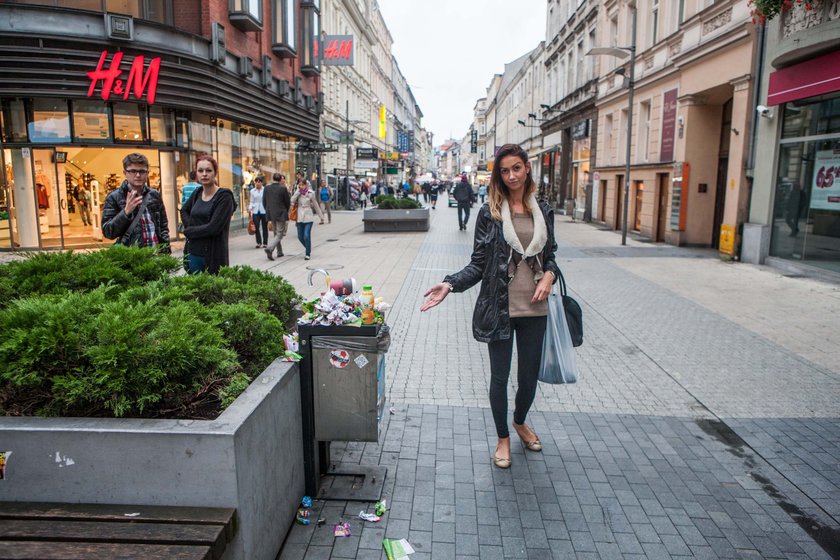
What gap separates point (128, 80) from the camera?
14.6 metres

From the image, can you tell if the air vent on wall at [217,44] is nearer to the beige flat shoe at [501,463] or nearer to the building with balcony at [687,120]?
the building with balcony at [687,120]

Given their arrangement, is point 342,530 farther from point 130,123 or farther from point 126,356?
point 130,123

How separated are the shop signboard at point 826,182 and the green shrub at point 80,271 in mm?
11126

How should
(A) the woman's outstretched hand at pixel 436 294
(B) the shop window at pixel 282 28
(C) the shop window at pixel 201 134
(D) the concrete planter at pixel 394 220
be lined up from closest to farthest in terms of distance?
(A) the woman's outstretched hand at pixel 436 294 < (C) the shop window at pixel 201 134 < (D) the concrete planter at pixel 394 220 < (B) the shop window at pixel 282 28

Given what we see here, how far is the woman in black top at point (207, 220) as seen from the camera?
19.1ft

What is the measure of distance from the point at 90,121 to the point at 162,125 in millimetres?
1744

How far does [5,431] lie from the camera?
250 centimetres

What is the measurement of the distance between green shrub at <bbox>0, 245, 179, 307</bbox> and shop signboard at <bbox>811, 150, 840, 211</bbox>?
438 inches

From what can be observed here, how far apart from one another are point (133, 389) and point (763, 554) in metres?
3.17

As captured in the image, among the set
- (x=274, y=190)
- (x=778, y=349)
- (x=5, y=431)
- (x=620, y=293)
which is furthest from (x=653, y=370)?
(x=274, y=190)

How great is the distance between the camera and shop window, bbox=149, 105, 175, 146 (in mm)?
16266

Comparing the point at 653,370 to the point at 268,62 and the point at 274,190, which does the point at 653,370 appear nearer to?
the point at 274,190

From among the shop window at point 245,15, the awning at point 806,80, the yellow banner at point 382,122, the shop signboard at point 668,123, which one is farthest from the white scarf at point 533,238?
the yellow banner at point 382,122

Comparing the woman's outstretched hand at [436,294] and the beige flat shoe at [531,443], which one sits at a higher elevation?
the woman's outstretched hand at [436,294]
